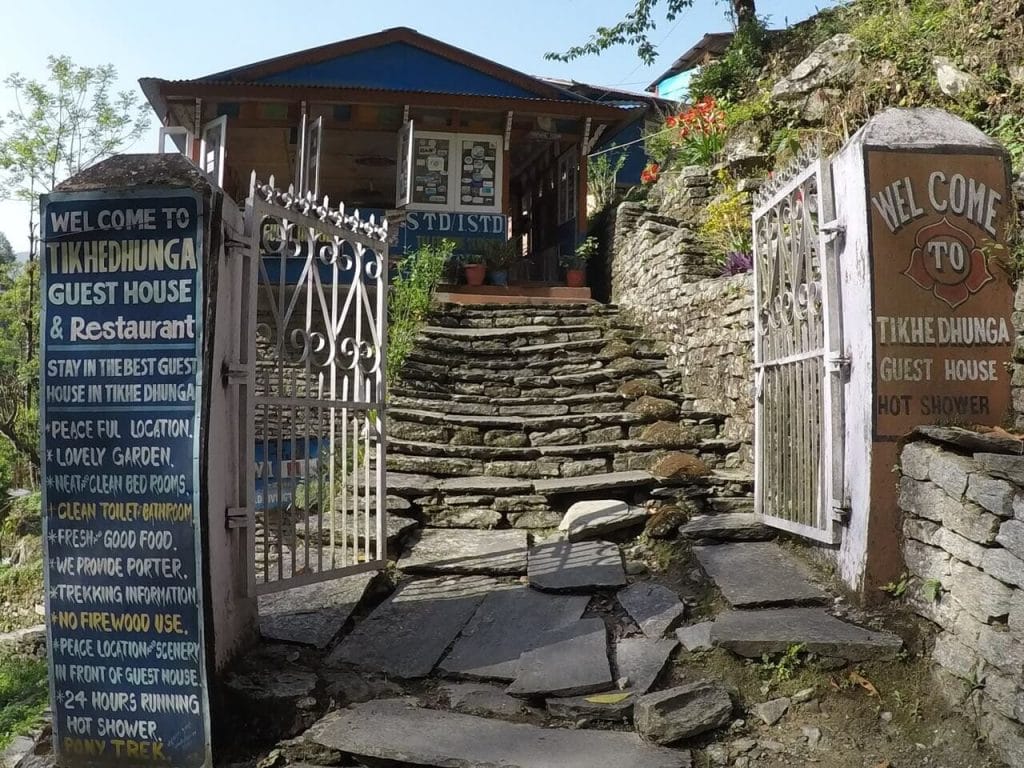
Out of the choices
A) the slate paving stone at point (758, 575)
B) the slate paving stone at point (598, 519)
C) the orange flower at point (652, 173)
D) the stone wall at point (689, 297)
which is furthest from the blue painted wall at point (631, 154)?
the slate paving stone at point (758, 575)

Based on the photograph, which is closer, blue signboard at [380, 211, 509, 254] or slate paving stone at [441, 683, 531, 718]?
slate paving stone at [441, 683, 531, 718]

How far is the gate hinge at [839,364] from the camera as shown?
370 cm

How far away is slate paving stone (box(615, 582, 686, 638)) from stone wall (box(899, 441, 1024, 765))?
1.06 m

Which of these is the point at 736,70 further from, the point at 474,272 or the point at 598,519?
the point at 598,519

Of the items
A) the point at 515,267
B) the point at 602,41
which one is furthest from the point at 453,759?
the point at 602,41

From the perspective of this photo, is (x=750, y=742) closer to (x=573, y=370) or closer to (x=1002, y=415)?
(x=1002, y=415)

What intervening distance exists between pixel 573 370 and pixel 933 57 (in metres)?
4.42

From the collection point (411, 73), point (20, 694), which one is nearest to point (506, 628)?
point (20, 694)

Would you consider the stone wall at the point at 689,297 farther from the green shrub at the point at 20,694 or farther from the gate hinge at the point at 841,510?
the green shrub at the point at 20,694

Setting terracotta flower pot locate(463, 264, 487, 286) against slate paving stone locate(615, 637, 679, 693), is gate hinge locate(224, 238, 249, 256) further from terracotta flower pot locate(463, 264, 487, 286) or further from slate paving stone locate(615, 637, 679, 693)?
terracotta flower pot locate(463, 264, 487, 286)

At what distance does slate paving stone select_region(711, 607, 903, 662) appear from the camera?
3207 millimetres

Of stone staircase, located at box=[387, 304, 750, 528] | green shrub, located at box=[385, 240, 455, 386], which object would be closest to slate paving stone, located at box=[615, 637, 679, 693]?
stone staircase, located at box=[387, 304, 750, 528]

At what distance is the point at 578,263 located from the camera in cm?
1167

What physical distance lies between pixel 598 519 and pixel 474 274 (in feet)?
20.6
